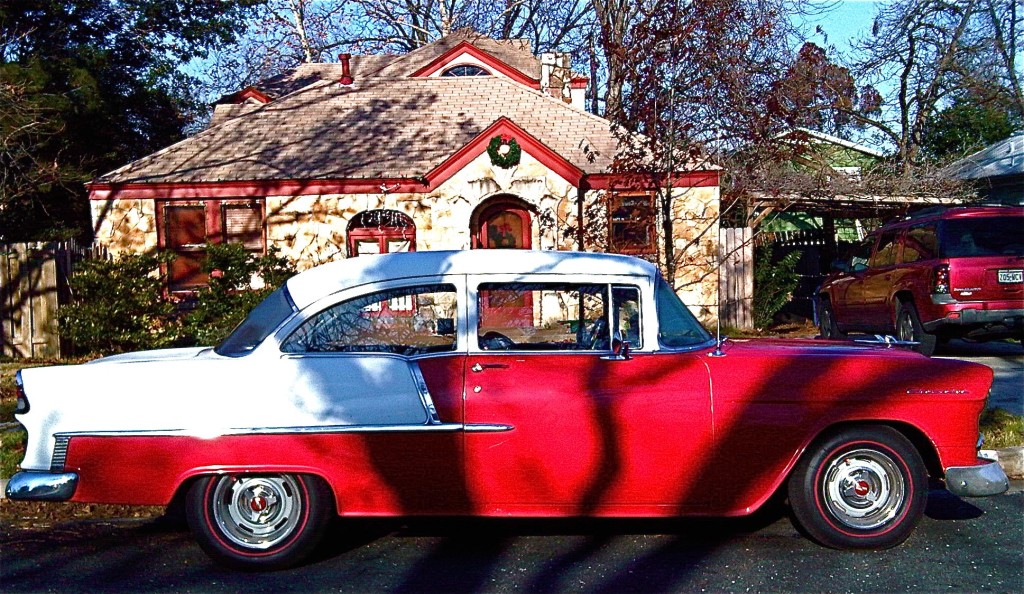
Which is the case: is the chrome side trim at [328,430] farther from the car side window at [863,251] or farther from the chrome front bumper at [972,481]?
the car side window at [863,251]

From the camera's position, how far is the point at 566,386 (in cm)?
534

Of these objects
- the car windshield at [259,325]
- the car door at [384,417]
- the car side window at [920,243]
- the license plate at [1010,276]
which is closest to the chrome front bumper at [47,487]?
the car windshield at [259,325]

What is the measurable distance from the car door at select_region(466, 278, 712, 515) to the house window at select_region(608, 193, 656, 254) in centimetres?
526

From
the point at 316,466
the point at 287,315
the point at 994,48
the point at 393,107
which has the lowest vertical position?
the point at 316,466

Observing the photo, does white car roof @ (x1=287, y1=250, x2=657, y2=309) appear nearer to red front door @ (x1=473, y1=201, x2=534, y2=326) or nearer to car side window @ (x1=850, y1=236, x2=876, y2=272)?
car side window @ (x1=850, y1=236, x2=876, y2=272)

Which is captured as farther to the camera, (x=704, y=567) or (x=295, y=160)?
(x=295, y=160)

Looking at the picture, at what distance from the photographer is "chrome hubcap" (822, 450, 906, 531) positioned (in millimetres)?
5430

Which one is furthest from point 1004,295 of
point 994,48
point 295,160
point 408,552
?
point 994,48

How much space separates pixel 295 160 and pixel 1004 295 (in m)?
12.0

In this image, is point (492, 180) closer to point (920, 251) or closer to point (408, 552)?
point (920, 251)

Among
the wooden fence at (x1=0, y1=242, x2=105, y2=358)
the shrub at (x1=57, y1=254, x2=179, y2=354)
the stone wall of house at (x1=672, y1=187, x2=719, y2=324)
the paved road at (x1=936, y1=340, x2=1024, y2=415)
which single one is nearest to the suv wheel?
the paved road at (x1=936, y1=340, x2=1024, y2=415)

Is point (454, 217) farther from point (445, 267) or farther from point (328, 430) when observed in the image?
point (328, 430)

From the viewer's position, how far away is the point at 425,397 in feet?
17.3

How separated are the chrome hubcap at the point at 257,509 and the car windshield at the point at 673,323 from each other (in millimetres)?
2235
